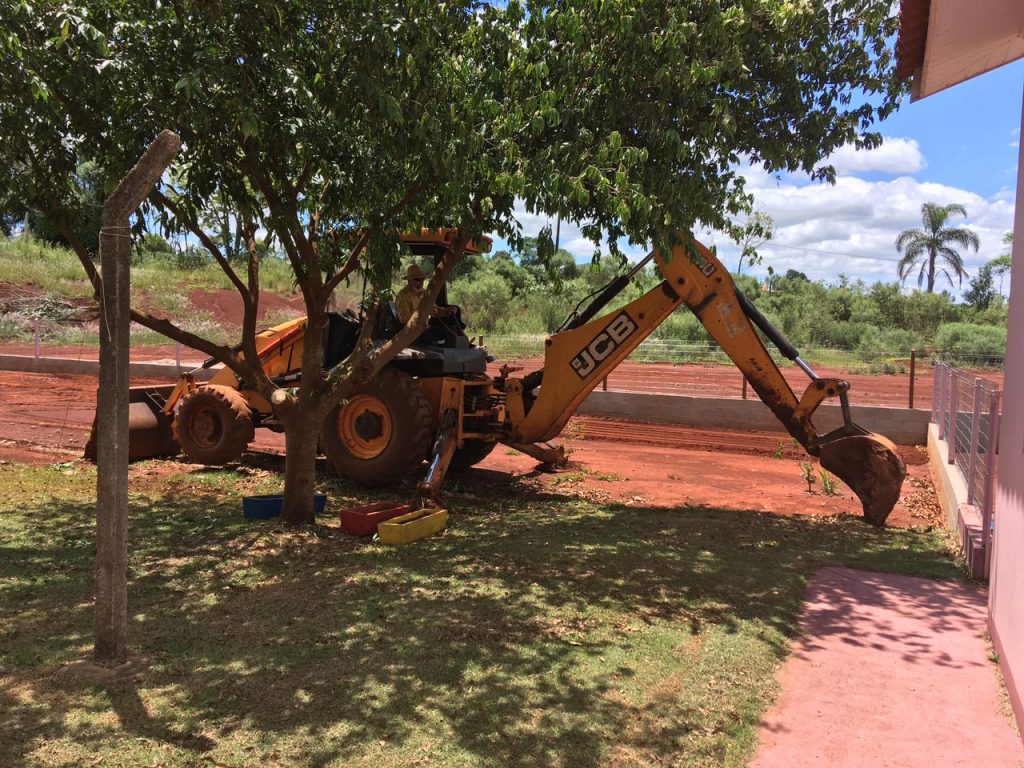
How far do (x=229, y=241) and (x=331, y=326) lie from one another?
2191 millimetres

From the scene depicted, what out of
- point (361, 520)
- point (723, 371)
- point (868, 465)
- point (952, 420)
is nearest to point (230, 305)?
point (723, 371)

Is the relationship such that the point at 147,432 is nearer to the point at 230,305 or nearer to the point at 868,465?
the point at 868,465

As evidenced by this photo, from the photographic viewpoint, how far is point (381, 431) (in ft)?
31.1

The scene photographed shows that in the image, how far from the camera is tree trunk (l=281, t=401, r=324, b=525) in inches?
291

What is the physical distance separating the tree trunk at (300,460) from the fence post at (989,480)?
5548mm

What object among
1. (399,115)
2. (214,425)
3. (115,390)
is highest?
(399,115)

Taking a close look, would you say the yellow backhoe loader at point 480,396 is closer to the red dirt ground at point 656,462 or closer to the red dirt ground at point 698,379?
the red dirt ground at point 656,462

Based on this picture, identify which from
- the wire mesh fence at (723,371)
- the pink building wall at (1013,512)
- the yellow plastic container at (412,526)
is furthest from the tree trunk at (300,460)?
the wire mesh fence at (723,371)

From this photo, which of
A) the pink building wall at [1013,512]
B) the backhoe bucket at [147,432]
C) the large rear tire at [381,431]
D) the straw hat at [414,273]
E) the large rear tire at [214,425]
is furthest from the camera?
the backhoe bucket at [147,432]

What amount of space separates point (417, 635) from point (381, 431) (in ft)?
15.1

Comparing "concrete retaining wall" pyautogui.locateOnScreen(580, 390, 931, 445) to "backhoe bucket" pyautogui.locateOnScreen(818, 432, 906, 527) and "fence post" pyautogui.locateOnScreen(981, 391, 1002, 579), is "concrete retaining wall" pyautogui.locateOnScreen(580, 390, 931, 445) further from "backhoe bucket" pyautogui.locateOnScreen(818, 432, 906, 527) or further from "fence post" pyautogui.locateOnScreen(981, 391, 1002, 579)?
"fence post" pyautogui.locateOnScreen(981, 391, 1002, 579)

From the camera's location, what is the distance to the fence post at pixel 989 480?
648cm

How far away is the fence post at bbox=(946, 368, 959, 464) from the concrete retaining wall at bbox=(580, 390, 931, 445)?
11.2 feet

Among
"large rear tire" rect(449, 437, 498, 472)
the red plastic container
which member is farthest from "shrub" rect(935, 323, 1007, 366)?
the red plastic container
